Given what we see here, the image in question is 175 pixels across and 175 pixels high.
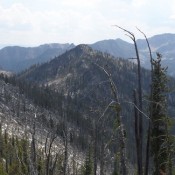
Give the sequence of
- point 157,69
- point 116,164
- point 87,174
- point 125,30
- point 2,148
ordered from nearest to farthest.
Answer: point 125,30
point 157,69
point 87,174
point 116,164
point 2,148

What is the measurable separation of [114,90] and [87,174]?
73110 mm

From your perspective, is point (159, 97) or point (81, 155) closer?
point (159, 97)

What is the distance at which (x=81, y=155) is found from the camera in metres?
190

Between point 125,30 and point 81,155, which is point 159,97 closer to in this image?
point 125,30

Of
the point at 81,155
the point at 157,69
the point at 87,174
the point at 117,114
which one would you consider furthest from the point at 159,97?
the point at 81,155

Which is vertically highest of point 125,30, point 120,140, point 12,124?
point 125,30

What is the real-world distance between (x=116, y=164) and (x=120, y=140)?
3671 inches

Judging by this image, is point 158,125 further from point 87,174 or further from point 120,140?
point 87,174

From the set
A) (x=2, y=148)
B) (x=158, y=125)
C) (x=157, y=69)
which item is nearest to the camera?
(x=157, y=69)

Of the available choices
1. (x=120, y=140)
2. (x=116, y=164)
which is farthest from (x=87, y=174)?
(x=120, y=140)

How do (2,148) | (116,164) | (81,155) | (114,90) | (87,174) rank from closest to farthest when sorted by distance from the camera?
1. (114,90)
2. (87,174)
3. (116,164)
4. (2,148)
5. (81,155)

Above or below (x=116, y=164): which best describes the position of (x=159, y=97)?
above

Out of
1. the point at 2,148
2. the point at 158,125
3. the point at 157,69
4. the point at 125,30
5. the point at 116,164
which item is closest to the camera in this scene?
the point at 125,30

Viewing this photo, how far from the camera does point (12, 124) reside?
191 meters
